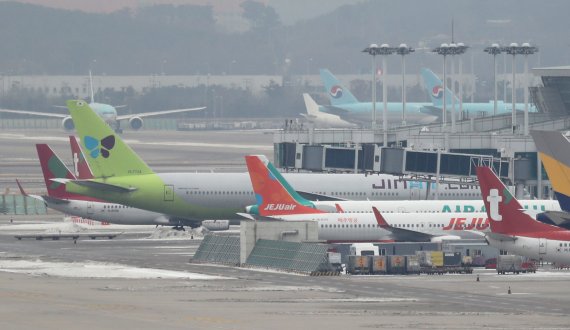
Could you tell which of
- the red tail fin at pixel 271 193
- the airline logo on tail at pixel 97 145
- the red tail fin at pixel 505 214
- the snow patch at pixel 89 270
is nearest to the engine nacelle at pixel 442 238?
the red tail fin at pixel 271 193

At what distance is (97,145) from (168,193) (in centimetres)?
568

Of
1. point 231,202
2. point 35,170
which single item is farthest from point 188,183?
point 35,170

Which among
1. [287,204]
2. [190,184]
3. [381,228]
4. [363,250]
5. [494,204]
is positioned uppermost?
[190,184]

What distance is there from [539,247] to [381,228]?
14.8 meters

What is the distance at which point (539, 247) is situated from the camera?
220 ft

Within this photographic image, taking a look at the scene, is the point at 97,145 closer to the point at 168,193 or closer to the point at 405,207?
the point at 168,193

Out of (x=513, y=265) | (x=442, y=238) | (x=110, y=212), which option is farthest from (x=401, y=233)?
(x=110, y=212)

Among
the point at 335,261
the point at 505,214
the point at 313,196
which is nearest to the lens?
the point at 505,214

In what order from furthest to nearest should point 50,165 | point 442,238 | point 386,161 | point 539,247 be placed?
point 50,165, point 386,161, point 442,238, point 539,247

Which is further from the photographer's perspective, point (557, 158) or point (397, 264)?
point (397, 264)

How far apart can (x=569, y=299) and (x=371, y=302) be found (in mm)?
8043

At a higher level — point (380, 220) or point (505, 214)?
point (505, 214)

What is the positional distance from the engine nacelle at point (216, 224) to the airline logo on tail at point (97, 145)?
26.0ft

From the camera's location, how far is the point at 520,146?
91.2 m
